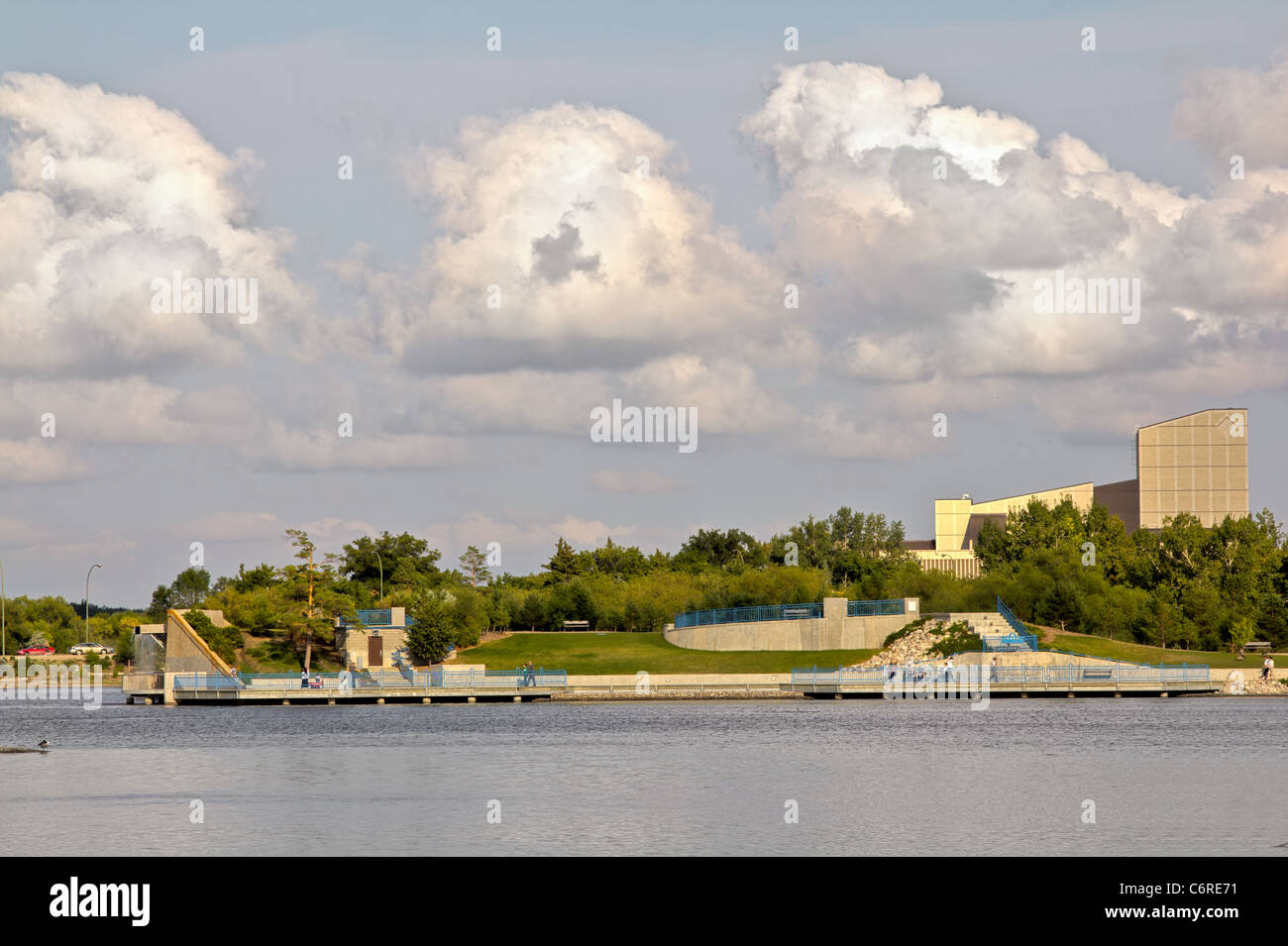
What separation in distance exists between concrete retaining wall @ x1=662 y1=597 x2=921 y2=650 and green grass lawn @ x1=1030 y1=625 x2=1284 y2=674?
9789 millimetres

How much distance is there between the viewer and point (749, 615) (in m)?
100

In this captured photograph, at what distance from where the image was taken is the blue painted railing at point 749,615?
9812 cm

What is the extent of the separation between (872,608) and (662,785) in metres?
54.9

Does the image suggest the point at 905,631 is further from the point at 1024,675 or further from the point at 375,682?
the point at 375,682

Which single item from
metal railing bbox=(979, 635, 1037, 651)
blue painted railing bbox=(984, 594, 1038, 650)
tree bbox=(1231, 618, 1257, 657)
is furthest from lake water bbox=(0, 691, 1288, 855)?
tree bbox=(1231, 618, 1257, 657)

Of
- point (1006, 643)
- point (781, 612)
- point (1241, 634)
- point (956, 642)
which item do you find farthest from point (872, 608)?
point (1241, 634)

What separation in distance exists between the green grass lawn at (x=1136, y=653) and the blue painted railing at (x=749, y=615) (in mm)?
15038

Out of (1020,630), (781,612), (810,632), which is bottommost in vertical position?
(810,632)

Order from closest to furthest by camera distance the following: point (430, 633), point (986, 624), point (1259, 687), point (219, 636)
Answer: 1. point (1259, 687)
2. point (986, 624)
3. point (430, 633)
4. point (219, 636)

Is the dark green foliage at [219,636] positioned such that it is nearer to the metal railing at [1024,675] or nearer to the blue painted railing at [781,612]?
the blue painted railing at [781,612]

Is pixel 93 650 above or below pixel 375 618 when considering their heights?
Result: below
